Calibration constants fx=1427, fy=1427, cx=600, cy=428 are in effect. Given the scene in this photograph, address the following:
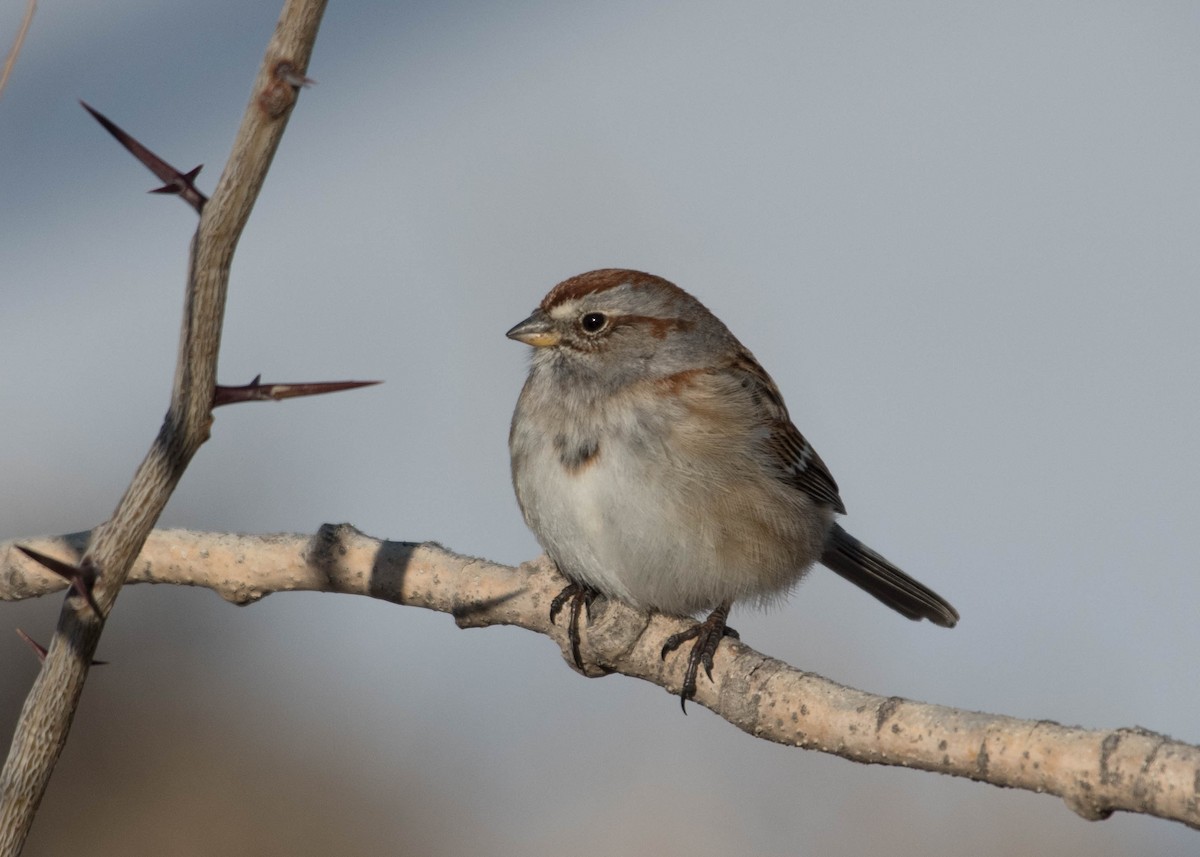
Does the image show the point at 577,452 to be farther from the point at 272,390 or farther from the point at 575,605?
the point at 272,390

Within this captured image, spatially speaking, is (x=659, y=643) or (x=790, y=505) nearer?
(x=659, y=643)

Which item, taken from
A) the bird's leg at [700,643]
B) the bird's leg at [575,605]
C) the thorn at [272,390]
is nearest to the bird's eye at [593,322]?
the bird's leg at [575,605]

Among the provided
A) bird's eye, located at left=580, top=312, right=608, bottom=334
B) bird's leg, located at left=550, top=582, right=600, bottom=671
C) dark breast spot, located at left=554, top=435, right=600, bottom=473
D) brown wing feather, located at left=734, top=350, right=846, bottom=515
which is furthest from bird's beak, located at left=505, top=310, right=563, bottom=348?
bird's leg, located at left=550, top=582, right=600, bottom=671

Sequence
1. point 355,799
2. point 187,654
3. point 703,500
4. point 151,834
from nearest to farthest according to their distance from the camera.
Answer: point 703,500 < point 151,834 < point 355,799 < point 187,654

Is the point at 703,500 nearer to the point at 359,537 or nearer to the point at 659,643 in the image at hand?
the point at 659,643

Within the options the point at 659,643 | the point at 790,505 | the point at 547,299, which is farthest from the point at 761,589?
the point at 547,299

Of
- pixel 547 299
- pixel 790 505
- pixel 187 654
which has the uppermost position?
pixel 547 299

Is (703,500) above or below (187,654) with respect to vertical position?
above

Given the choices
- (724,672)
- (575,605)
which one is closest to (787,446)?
(575,605)
